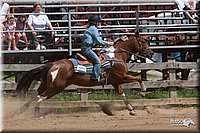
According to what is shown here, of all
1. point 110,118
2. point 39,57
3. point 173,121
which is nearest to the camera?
point 173,121

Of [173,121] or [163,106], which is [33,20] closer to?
[163,106]

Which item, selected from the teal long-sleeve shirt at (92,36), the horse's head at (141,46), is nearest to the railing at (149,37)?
the horse's head at (141,46)

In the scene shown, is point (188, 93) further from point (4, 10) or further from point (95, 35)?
point (4, 10)

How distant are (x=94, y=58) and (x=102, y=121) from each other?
1.62 meters

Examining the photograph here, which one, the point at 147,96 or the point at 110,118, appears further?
the point at 147,96

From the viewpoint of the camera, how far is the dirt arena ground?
408 inches

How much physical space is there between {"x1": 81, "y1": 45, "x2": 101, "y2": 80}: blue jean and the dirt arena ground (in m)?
1.11

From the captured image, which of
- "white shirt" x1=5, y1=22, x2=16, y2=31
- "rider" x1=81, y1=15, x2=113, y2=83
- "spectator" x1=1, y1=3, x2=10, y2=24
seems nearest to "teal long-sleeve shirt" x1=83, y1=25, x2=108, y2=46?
"rider" x1=81, y1=15, x2=113, y2=83

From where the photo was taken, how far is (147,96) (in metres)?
14.4

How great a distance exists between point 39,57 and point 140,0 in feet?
12.8

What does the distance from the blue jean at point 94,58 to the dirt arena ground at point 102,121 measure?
1.11m

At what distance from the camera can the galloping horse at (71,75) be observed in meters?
12.0

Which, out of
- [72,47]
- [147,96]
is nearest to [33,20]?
[72,47]

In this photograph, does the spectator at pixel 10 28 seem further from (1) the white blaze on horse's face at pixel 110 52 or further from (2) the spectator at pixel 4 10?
(1) the white blaze on horse's face at pixel 110 52
